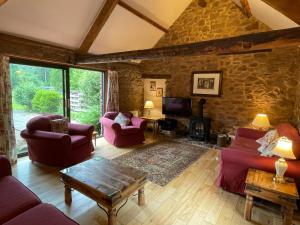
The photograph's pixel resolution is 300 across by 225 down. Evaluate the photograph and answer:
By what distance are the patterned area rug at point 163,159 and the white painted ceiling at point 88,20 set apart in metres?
2.94

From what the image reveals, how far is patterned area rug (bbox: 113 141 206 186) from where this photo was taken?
10.6 ft

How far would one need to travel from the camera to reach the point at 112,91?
214 inches

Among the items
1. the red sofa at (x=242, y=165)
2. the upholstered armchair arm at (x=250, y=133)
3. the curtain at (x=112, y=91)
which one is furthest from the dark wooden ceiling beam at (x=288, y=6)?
the curtain at (x=112, y=91)

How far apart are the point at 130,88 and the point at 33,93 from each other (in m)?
2.99

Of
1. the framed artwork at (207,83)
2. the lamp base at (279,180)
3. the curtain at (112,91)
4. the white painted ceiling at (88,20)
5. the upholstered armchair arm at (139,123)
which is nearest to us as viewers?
the lamp base at (279,180)

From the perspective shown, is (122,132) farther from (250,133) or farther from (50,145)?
(250,133)

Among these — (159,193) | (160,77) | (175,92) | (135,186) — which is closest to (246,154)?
(159,193)

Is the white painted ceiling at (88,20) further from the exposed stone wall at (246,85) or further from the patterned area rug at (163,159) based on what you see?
the patterned area rug at (163,159)

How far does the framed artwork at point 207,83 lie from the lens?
17.3 ft

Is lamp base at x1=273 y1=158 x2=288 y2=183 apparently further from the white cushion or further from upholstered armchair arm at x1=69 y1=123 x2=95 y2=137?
upholstered armchair arm at x1=69 y1=123 x2=95 y2=137

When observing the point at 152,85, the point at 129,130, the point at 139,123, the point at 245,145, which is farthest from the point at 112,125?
the point at 245,145

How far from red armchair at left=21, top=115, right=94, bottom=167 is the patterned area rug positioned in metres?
0.80

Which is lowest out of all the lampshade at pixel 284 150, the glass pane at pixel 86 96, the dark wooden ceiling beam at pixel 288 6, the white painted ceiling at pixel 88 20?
the lampshade at pixel 284 150

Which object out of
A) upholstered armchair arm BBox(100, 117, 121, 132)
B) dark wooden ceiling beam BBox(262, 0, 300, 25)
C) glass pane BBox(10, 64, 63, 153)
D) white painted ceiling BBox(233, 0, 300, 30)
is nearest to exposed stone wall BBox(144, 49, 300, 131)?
white painted ceiling BBox(233, 0, 300, 30)
